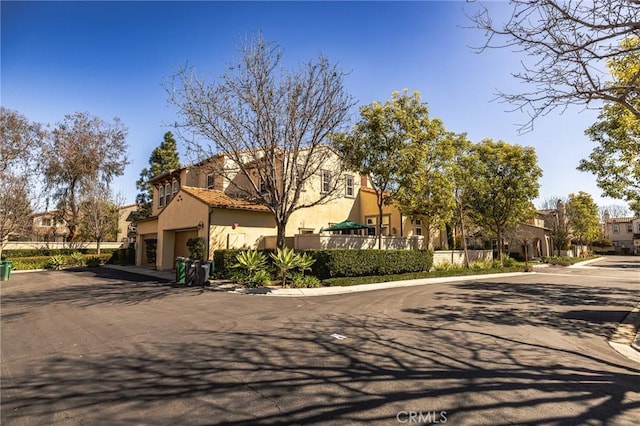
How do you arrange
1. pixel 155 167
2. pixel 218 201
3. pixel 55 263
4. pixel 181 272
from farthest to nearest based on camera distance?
pixel 155 167
pixel 55 263
pixel 218 201
pixel 181 272

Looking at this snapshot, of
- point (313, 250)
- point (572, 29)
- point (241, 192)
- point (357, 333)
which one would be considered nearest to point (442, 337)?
point (357, 333)

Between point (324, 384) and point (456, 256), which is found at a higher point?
point (456, 256)

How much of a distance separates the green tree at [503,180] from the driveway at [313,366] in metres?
17.2

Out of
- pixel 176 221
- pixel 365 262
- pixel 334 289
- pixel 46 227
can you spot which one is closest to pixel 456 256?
pixel 365 262

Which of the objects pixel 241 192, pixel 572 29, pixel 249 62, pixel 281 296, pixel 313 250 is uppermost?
pixel 249 62

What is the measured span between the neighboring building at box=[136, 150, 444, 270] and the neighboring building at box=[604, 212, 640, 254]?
2602 inches

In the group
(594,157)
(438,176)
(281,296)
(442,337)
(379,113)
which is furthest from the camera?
(438,176)

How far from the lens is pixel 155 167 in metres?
38.9

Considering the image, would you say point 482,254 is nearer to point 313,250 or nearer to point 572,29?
point 313,250

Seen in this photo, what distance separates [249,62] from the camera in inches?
593

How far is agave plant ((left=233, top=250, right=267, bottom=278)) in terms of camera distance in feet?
47.8

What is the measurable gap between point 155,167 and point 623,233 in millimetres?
90469

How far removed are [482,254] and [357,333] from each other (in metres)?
24.6

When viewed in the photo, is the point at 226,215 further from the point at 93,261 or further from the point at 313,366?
the point at 93,261
